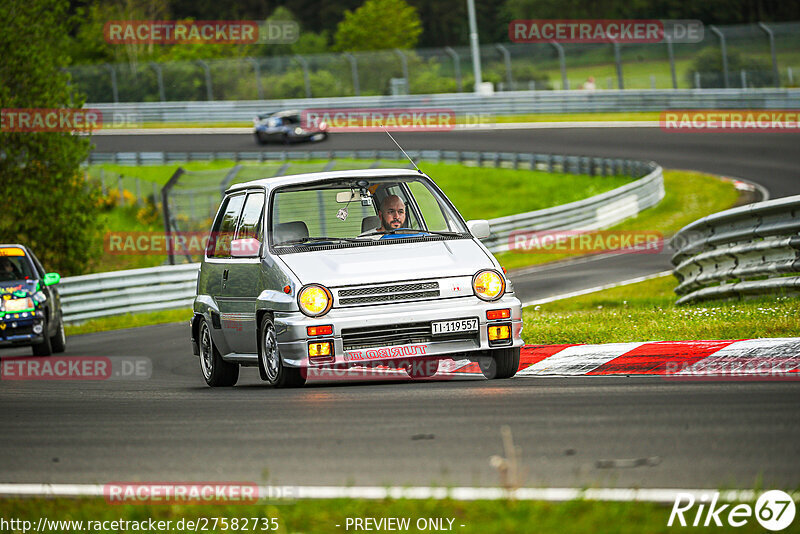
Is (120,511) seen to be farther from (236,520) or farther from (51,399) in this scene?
(51,399)

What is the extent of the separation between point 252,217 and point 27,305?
7.70 metres

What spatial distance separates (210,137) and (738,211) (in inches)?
1678

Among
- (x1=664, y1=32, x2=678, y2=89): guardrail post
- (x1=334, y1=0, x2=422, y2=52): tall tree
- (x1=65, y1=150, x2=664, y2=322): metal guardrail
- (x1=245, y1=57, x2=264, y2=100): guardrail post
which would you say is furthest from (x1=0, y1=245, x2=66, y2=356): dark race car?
(x1=334, y1=0, x2=422, y2=52): tall tree

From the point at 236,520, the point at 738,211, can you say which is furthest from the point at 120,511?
the point at 738,211

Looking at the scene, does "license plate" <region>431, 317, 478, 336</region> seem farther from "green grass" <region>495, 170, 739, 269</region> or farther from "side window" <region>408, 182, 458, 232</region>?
"green grass" <region>495, 170, 739, 269</region>

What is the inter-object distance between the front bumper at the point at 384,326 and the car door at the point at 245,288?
86 centimetres

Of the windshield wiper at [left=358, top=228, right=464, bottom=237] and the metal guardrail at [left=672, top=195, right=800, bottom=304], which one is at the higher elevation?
the windshield wiper at [left=358, top=228, right=464, bottom=237]

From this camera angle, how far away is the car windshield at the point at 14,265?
16.8m

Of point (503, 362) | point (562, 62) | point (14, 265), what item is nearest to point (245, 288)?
point (503, 362)

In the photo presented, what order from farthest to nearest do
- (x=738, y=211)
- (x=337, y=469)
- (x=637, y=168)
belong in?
(x=637, y=168) < (x=738, y=211) < (x=337, y=469)

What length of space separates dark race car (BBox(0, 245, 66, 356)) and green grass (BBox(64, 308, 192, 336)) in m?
4.31

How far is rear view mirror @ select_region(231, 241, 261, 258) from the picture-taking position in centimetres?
931

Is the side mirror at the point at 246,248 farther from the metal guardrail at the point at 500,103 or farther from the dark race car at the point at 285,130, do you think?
the dark race car at the point at 285,130

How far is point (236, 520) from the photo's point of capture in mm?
4535
